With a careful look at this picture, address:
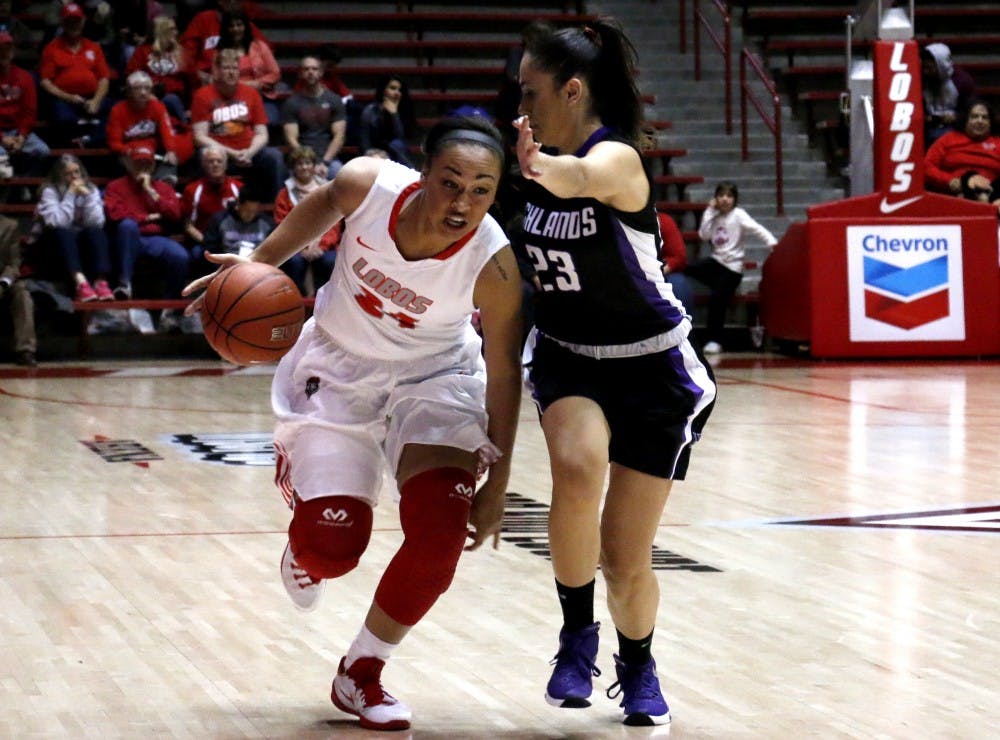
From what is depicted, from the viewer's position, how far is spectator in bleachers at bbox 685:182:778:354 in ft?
41.7

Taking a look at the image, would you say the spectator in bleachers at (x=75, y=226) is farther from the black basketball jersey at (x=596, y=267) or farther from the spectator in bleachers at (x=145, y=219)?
the black basketball jersey at (x=596, y=267)

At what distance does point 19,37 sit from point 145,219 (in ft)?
9.81

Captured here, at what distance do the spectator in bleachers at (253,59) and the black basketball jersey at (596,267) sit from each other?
401 inches

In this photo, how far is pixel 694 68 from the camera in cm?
1574

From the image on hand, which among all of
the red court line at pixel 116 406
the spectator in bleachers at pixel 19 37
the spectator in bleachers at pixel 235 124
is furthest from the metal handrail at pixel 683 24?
the red court line at pixel 116 406

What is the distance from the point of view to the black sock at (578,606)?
353 centimetres

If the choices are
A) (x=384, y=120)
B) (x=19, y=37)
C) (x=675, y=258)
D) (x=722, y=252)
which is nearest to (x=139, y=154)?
(x=384, y=120)

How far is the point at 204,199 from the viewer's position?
1223 cm

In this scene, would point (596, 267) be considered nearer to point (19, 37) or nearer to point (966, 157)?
point (966, 157)

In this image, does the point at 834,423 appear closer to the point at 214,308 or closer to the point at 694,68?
the point at 214,308

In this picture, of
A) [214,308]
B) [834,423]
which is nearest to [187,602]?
[214,308]

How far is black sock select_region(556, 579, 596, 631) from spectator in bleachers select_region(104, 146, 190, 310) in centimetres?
876

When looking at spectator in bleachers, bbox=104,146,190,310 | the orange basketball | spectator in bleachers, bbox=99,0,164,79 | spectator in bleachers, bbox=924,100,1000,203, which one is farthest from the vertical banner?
the orange basketball

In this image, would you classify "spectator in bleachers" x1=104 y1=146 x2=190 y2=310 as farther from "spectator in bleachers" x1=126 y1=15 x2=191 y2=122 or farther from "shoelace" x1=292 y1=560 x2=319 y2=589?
"shoelace" x1=292 y1=560 x2=319 y2=589
